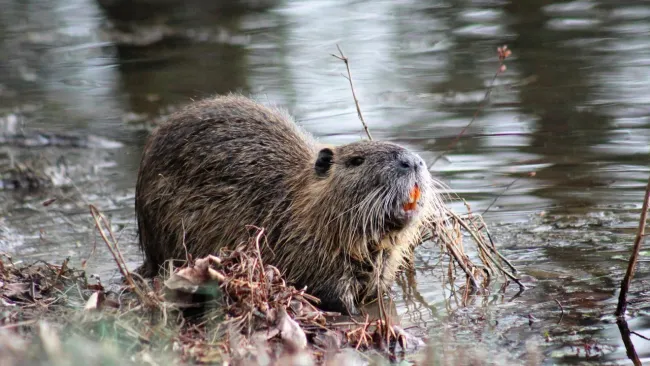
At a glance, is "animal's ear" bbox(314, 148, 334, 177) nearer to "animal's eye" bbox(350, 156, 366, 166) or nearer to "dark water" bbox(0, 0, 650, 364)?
"animal's eye" bbox(350, 156, 366, 166)

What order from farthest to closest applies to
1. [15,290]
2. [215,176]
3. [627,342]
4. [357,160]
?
[215,176], [357,160], [15,290], [627,342]

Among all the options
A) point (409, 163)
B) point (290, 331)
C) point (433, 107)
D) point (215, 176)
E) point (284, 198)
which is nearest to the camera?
point (290, 331)

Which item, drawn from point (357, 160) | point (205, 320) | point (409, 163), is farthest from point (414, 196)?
point (205, 320)

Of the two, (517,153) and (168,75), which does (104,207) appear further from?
(168,75)

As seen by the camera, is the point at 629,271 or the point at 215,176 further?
the point at 215,176

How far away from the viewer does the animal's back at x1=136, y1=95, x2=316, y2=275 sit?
165 inches

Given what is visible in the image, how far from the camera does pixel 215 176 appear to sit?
4262 mm

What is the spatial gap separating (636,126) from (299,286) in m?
3.01

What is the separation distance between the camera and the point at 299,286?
13.2 ft

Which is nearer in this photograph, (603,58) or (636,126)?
(636,126)

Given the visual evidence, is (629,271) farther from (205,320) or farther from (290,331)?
(205,320)

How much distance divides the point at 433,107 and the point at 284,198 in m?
3.27

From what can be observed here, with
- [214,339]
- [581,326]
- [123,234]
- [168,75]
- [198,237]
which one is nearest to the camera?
[214,339]

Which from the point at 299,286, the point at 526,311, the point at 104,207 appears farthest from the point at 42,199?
the point at 526,311
